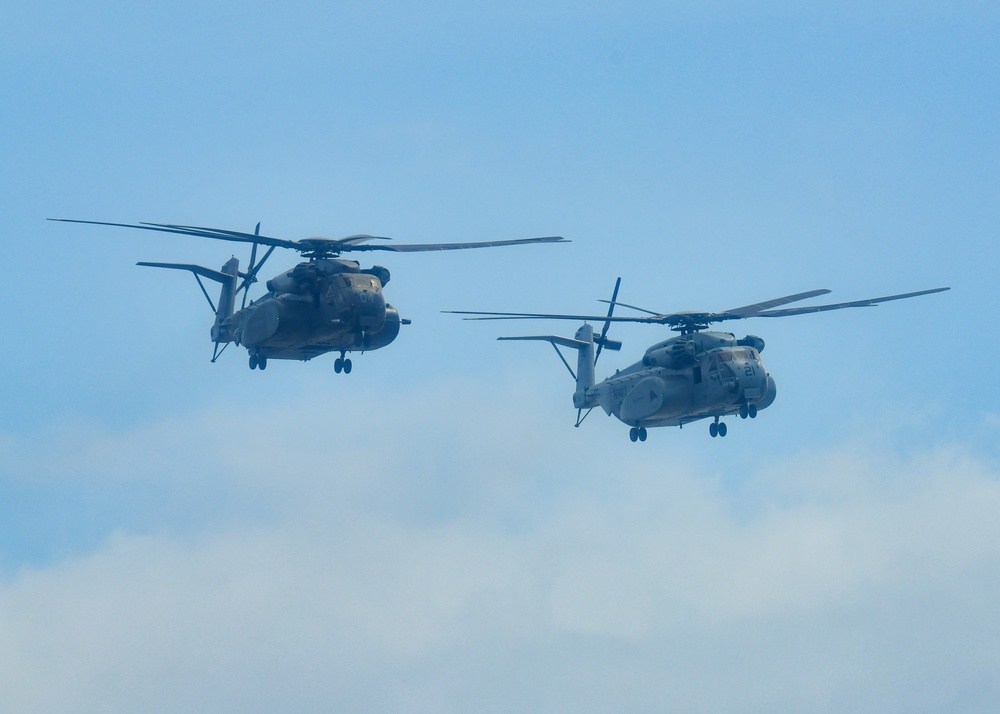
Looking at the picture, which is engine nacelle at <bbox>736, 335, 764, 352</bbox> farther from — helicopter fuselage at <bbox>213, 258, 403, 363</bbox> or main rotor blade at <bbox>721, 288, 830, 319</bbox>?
helicopter fuselage at <bbox>213, 258, 403, 363</bbox>

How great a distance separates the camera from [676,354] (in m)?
91.6

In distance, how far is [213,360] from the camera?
8956 centimetres

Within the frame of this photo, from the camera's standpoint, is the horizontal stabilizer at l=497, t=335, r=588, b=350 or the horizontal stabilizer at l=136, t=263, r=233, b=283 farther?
the horizontal stabilizer at l=497, t=335, r=588, b=350

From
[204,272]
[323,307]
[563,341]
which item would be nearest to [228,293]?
[204,272]

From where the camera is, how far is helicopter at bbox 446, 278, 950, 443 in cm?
8944

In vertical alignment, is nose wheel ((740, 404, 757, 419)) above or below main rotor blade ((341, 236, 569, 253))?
below

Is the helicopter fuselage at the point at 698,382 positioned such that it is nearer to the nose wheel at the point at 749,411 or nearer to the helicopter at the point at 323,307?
the nose wheel at the point at 749,411

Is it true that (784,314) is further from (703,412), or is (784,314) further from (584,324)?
(584,324)

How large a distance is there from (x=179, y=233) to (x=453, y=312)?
1505 cm

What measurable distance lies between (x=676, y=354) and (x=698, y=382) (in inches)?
84.9

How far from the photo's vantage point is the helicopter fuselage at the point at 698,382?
89.4 metres

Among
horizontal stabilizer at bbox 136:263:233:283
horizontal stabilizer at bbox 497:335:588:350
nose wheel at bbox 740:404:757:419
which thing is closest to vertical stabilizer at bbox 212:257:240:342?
horizontal stabilizer at bbox 136:263:233:283

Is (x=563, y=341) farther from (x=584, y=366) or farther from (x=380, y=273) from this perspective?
(x=380, y=273)

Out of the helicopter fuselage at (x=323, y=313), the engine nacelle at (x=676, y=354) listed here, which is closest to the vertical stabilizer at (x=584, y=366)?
the engine nacelle at (x=676, y=354)
